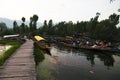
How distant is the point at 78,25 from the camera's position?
107750 mm

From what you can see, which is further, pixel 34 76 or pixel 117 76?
pixel 117 76

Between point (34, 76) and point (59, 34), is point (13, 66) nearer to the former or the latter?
point (34, 76)

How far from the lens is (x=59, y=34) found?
4326 inches

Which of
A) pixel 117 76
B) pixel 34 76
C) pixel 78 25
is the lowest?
pixel 117 76

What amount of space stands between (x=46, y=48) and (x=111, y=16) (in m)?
51.8

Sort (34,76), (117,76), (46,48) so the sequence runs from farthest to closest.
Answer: (46,48)
(117,76)
(34,76)

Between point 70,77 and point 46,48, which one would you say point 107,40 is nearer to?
point 46,48

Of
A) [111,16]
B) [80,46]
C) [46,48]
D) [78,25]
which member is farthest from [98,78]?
[78,25]

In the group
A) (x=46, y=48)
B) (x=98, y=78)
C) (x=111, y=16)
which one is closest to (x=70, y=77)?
(x=98, y=78)

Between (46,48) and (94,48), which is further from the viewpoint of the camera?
(94,48)

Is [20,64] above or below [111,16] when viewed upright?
below

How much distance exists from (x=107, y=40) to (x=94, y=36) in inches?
288

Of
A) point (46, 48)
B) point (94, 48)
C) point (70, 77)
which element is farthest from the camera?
point (94, 48)

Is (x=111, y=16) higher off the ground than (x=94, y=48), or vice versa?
(x=111, y=16)
